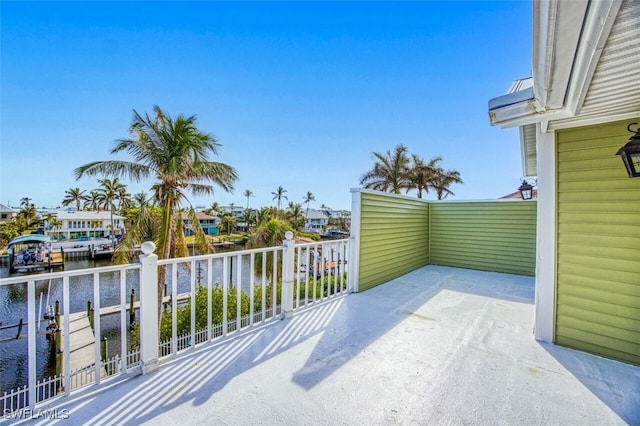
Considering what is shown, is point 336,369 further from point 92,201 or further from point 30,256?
point 92,201

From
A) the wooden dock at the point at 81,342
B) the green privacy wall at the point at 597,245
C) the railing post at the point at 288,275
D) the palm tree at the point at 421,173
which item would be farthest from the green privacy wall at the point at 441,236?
the palm tree at the point at 421,173

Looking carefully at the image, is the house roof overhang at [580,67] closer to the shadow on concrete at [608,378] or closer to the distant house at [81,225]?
the shadow on concrete at [608,378]

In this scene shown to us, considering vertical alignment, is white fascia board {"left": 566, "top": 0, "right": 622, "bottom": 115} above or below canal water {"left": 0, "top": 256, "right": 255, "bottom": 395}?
above

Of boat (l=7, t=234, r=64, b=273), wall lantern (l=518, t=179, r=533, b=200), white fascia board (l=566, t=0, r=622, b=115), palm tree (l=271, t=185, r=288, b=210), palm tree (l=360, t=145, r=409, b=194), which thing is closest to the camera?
white fascia board (l=566, t=0, r=622, b=115)

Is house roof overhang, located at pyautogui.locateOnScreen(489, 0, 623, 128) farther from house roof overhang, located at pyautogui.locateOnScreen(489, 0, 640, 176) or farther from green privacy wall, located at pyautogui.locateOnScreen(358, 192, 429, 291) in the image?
green privacy wall, located at pyautogui.locateOnScreen(358, 192, 429, 291)

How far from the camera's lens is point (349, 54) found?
7.45 metres

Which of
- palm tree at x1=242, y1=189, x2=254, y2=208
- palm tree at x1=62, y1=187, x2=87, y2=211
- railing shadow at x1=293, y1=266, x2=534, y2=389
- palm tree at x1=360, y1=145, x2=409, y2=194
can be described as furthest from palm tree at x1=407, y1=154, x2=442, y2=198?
palm tree at x1=62, y1=187, x2=87, y2=211

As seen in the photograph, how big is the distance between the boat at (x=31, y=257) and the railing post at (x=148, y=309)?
2530cm

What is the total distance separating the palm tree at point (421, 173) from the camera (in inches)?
640

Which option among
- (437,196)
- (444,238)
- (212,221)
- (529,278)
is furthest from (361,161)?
(212,221)

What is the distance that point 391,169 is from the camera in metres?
15.9

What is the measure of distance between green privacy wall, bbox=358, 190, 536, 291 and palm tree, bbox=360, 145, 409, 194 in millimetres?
9703

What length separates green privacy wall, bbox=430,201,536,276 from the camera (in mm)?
5531

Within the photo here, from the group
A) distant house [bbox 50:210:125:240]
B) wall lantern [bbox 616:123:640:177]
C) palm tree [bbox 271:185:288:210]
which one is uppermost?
palm tree [bbox 271:185:288:210]
